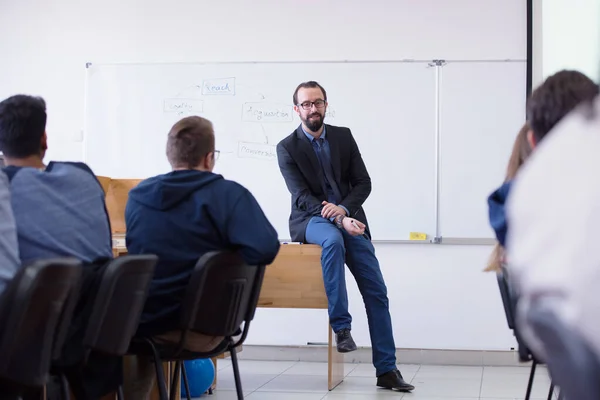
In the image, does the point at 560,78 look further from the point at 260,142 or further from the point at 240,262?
the point at 260,142

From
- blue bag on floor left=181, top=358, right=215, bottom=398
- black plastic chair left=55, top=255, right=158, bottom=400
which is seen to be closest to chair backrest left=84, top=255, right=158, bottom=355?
black plastic chair left=55, top=255, right=158, bottom=400

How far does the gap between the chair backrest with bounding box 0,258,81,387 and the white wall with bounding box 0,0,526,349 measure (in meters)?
3.80

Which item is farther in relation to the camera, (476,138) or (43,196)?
(476,138)

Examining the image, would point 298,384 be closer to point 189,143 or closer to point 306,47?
point 189,143

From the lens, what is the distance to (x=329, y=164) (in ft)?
15.3

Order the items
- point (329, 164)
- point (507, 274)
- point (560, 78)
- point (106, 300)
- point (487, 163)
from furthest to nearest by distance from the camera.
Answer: point (487, 163) < point (329, 164) < point (507, 274) < point (106, 300) < point (560, 78)

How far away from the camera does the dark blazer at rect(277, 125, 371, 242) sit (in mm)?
4559

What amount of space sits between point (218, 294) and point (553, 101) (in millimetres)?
1319

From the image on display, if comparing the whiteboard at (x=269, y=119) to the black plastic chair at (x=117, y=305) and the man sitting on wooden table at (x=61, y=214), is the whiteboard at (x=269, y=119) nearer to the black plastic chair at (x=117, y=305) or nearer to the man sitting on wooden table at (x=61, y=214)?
the man sitting on wooden table at (x=61, y=214)

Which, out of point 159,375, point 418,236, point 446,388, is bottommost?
point 446,388

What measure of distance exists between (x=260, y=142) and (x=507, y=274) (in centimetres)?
322

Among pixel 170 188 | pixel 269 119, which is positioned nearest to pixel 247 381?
pixel 269 119

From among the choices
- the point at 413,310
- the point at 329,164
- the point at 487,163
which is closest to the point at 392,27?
the point at 487,163

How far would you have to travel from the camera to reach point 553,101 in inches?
74.3
